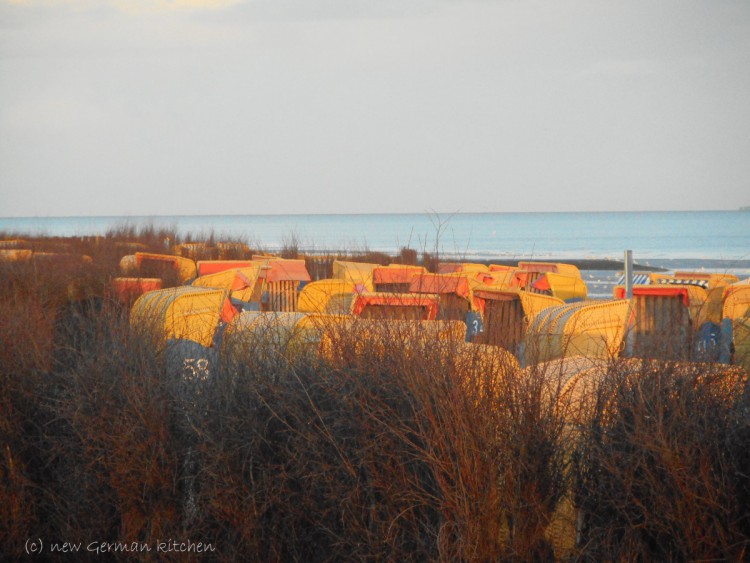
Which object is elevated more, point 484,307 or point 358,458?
point 484,307

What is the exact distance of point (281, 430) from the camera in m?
3.04

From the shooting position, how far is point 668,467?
7.99 ft

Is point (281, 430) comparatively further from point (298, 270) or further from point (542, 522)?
point (298, 270)

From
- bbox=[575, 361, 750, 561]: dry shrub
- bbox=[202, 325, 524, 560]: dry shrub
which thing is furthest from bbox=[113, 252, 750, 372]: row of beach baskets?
bbox=[202, 325, 524, 560]: dry shrub

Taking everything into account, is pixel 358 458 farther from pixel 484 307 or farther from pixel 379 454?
pixel 484 307

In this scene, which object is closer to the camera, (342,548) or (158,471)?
(342,548)

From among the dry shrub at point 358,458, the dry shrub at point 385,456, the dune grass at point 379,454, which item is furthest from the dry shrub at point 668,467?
the dry shrub at point 358,458

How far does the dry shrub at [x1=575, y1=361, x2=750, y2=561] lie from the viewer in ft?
7.91

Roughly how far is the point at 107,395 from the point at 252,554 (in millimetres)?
927

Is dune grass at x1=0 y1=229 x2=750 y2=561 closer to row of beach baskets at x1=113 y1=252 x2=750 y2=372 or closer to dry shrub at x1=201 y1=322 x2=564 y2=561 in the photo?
dry shrub at x1=201 y1=322 x2=564 y2=561

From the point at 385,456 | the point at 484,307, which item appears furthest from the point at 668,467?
the point at 484,307

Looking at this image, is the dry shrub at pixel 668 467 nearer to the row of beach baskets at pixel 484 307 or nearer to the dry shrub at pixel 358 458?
the row of beach baskets at pixel 484 307

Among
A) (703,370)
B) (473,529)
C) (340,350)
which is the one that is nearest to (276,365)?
(340,350)

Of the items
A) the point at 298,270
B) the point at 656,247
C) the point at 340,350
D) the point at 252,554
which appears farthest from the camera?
the point at 656,247
